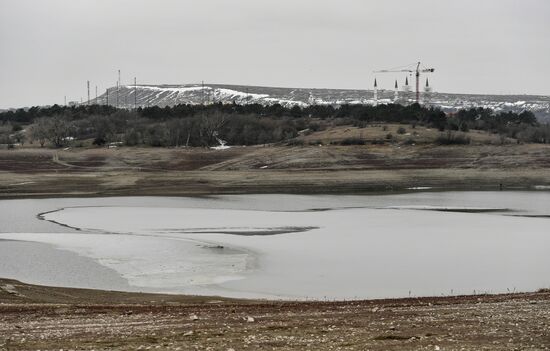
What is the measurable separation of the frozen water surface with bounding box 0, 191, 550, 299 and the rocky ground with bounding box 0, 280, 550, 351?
558cm

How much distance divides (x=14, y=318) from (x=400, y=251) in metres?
19.6

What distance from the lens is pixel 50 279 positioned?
97.6 ft

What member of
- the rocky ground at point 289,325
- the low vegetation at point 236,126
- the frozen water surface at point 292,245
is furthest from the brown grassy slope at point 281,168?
the rocky ground at point 289,325

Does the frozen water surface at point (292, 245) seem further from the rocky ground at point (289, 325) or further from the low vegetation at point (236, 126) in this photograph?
the low vegetation at point (236, 126)

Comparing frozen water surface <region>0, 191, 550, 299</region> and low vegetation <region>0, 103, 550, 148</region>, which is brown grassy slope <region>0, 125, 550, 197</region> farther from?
frozen water surface <region>0, 191, 550, 299</region>

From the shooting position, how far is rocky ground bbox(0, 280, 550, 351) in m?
14.9

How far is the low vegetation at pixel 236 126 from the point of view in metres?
111

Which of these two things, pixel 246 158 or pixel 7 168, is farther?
pixel 246 158

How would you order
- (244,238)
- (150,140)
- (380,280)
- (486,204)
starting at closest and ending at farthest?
(380,280) → (244,238) → (486,204) → (150,140)

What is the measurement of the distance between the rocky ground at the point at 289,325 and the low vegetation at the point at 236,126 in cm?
7898

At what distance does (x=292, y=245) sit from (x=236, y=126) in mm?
80627

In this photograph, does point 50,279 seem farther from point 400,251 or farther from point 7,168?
point 7,168

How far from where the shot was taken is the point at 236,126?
116938 mm

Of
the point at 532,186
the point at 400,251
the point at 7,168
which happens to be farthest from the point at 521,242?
the point at 7,168
